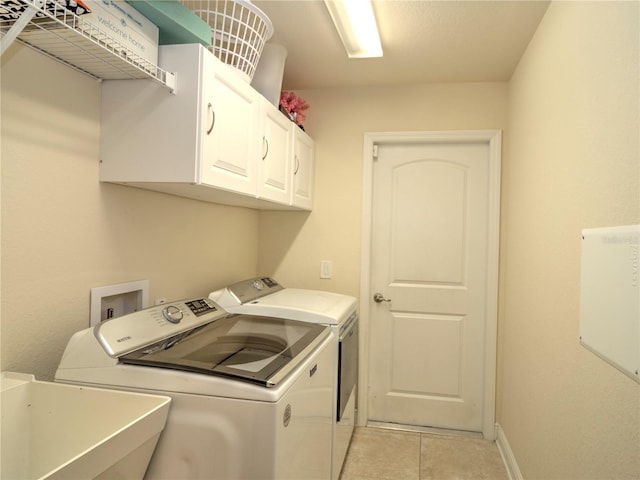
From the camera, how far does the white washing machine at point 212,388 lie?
1.24m

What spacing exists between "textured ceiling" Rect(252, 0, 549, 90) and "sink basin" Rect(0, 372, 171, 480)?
1729mm

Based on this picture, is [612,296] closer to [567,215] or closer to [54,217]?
[567,215]

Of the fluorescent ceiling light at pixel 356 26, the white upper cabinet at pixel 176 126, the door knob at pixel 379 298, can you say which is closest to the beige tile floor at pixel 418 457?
the door knob at pixel 379 298

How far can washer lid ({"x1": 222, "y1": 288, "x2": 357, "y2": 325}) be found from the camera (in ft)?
7.10

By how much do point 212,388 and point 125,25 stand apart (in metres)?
1.14

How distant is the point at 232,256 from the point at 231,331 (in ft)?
3.27

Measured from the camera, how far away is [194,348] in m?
1.52

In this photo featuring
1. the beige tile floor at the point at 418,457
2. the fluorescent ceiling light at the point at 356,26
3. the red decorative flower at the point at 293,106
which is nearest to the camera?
the fluorescent ceiling light at the point at 356,26

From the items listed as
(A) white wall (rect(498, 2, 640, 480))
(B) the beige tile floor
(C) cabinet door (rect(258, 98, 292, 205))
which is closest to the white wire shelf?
(C) cabinet door (rect(258, 98, 292, 205))

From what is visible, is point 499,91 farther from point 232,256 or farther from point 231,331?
point 231,331

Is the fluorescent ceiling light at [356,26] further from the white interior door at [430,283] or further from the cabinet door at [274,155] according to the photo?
the white interior door at [430,283]

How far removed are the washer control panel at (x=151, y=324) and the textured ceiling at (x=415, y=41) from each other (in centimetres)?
142

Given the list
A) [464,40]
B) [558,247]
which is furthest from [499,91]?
[558,247]

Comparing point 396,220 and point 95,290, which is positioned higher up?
point 396,220
